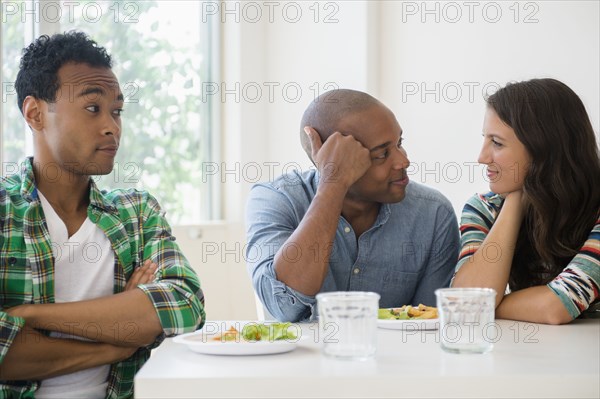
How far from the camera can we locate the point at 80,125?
2.02 meters

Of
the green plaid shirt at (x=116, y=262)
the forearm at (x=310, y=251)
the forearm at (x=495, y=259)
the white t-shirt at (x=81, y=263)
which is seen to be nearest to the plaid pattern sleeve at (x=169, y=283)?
the green plaid shirt at (x=116, y=262)

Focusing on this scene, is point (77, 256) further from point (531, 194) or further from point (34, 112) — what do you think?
point (531, 194)

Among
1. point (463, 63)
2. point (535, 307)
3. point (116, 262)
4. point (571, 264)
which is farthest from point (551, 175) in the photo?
point (463, 63)

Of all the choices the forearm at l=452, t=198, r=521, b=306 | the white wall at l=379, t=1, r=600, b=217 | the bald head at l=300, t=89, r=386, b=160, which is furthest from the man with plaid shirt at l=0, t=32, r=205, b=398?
the white wall at l=379, t=1, r=600, b=217

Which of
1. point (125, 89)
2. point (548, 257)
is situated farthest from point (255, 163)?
point (548, 257)

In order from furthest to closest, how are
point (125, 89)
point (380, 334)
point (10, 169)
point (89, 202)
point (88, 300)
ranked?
point (125, 89) → point (10, 169) → point (89, 202) → point (88, 300) → point (380, 334)

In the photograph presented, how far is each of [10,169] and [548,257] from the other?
2.21 m

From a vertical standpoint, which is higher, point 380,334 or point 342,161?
point 342,161

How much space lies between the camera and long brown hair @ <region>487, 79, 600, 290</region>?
2.15 metres

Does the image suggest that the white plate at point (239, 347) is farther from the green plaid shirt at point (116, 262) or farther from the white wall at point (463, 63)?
the white wall at point (463, 63)

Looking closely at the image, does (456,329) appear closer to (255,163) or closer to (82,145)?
(82,145)

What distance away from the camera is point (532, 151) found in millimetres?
2199

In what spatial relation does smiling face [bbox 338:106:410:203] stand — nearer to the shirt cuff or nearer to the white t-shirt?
the white t-shirt

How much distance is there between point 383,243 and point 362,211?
0.12 m
